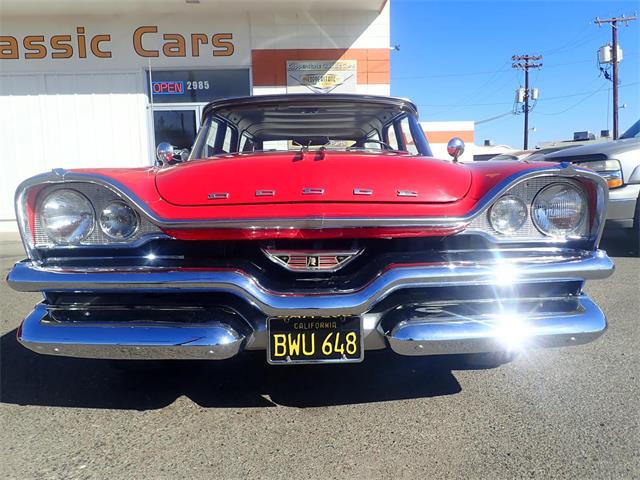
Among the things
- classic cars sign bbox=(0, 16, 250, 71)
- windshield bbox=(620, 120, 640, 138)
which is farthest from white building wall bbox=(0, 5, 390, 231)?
windshield bbox=(620, 120, 640, 138)

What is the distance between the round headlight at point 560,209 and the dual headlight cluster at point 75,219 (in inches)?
69.8

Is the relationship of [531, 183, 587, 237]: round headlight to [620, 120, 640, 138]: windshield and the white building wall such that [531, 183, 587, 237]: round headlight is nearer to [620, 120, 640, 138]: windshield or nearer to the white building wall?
[620, 120, 640, 138]: windshield

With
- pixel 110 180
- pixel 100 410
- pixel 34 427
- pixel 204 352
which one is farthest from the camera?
pixel 100 410

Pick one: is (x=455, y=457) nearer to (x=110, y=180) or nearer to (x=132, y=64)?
(x=110, y=180)

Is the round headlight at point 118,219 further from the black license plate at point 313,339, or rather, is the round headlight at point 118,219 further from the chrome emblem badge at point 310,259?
the black license plate at point 313,339

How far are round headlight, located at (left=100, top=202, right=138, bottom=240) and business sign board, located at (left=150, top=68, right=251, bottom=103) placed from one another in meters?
7.62

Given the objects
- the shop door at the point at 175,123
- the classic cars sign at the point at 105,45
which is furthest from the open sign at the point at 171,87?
the classic cars sign at the point at 105,45

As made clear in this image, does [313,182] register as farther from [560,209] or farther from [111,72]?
[111,72]

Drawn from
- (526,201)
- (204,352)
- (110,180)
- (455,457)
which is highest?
(110,180)

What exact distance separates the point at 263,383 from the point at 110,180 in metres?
1.29

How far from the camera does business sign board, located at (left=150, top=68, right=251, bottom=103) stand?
9117 millimetres

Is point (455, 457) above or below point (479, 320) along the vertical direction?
below

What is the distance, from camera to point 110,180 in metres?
1.98

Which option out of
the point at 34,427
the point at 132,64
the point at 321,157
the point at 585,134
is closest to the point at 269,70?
the point at 132,64
